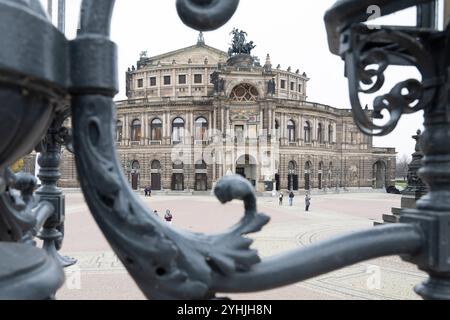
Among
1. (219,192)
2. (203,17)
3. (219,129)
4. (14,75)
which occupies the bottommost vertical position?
(219,192)

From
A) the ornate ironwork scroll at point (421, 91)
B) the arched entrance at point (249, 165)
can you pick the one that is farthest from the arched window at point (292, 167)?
the ornate ironwork scroll at point (421, 91)

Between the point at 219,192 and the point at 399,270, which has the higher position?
the point at 219,192

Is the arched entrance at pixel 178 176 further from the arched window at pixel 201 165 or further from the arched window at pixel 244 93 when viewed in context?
the arched window at pixel 244 93

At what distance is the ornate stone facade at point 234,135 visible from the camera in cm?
4144

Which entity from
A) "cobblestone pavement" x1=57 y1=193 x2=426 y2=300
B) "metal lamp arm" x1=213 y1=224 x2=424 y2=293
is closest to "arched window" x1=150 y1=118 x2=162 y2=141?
"cobblestone pavement" x1=57 y1=193 x2=426 y2=300

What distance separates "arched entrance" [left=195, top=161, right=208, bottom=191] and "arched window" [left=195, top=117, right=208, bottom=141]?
272 centimetres

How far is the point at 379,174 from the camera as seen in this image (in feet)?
177

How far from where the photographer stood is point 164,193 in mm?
42031

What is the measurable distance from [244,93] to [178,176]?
1160cm

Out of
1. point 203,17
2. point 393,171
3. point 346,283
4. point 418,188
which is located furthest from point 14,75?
point 393,171

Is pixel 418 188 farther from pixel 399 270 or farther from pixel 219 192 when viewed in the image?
pixel 219 192

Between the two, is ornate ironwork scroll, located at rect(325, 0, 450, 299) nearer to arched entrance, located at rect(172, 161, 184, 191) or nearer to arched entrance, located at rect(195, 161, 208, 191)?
arched entrance, located at rect(195, 161, 208, 191)

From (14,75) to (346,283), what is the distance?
8335 millimetres

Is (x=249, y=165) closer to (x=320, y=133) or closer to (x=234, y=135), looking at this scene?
(x=234, y=135)
